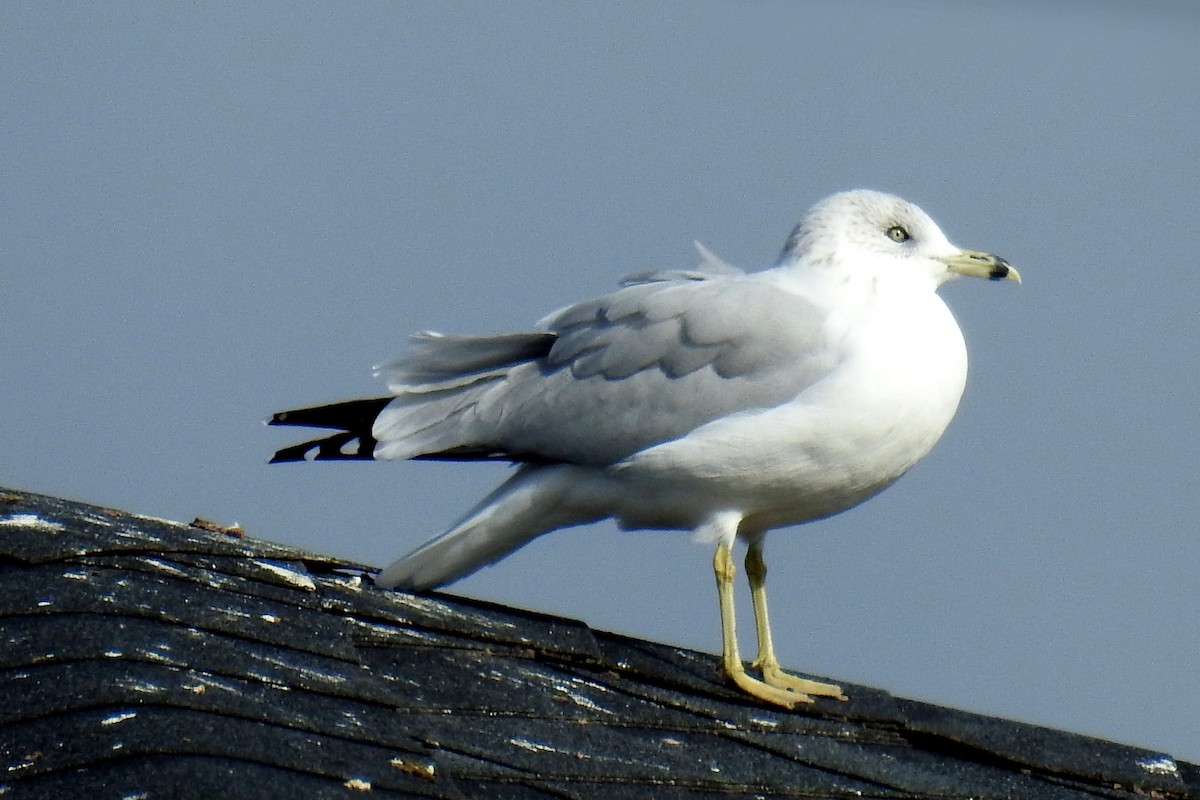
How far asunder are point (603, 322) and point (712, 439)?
515 millimetres

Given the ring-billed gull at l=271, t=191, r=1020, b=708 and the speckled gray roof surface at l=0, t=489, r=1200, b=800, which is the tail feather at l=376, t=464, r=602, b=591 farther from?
the speckled gray roof surface at l=0, t=489, r=1200, b=800

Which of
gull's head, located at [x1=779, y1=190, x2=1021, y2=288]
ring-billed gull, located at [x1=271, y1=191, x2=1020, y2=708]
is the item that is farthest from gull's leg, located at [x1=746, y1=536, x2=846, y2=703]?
gull's head, located at [x1=779, y1=190, x2=1021, y2=288]

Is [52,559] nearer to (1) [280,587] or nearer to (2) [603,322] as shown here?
(1) [280,587]

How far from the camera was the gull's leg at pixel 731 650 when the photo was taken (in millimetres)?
4422

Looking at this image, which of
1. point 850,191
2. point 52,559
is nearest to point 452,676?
point 52,559

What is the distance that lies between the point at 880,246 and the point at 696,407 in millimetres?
846

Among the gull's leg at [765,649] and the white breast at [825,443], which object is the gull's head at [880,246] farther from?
the gull's leg at [765,649]

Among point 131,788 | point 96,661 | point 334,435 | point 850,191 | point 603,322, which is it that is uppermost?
point 850,191

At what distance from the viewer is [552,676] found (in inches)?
156

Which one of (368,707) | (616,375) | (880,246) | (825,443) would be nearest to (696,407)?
(616,375)

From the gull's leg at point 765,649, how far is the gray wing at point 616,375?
25.2 inches

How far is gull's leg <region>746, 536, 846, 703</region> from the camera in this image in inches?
182

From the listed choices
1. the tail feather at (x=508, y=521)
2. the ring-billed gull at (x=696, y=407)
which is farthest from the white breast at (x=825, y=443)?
the tail feather at (x=508, y=521)

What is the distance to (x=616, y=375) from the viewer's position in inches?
196
